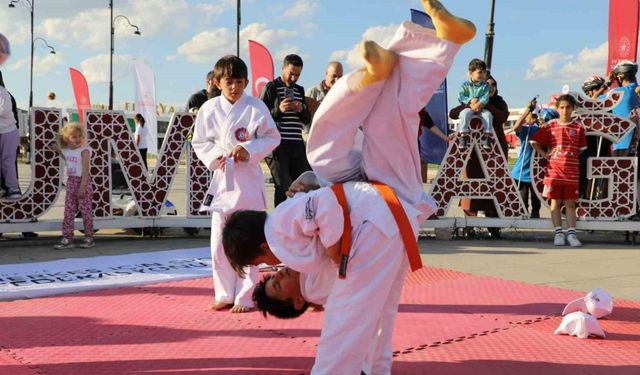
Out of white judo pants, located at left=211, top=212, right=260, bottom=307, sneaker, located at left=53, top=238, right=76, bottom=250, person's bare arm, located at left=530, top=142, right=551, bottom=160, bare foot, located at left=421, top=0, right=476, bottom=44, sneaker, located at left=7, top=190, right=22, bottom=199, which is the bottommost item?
sneaker, located at left=53, top=238, right=76, bottom=250

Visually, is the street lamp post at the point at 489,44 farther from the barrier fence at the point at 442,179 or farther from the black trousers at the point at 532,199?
the barrier fence at the point at 442,179

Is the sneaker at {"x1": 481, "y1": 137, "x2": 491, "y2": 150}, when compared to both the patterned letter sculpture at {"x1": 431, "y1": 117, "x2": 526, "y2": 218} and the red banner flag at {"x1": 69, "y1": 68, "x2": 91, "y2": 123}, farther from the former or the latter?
the red banner flag at {"x1": 69, "y1": 68, "x2": 91, "y2": 123}

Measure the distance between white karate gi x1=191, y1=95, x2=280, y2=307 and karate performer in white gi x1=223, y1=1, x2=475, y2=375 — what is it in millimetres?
1619

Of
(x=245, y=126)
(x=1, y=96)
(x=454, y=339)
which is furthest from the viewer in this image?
(x=1, y=96)

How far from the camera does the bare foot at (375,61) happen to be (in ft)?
7.76

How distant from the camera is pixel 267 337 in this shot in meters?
3.59

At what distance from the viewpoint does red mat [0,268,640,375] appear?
10.2 feet

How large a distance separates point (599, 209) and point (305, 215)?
6.09 meters

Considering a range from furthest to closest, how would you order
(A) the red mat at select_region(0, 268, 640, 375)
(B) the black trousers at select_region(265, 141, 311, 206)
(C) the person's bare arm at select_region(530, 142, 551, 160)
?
1. (C) the person's bare arm at select_region(530, 142, 551, 160)
2. (B) the black trousers at select_region(265, 141, 311, 206)
3. (A) the red mat at select_region(0, 268, 640, 375)

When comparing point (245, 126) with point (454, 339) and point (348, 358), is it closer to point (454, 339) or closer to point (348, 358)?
point (454, 339)

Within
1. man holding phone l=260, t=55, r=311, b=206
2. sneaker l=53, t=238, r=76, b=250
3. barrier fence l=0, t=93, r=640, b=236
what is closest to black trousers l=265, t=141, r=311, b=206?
man holding phone l=260, t=55, r=311, b=206

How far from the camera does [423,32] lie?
2488 mm

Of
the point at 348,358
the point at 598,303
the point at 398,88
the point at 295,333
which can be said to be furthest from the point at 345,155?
the point at 598,303

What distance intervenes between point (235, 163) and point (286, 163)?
2401 millimetres
